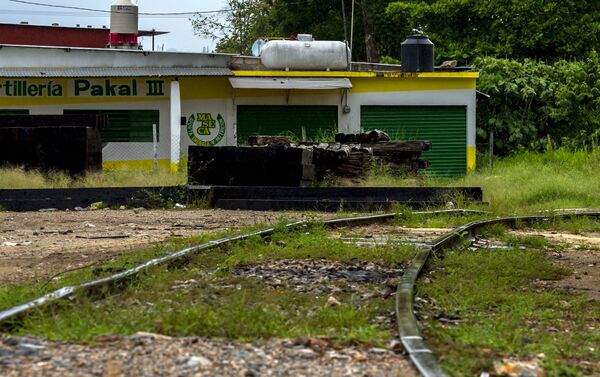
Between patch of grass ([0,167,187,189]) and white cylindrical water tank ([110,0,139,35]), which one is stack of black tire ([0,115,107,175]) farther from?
white cylindrical water tank ([110,0,139,35])

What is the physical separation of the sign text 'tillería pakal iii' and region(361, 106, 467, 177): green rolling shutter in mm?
6701

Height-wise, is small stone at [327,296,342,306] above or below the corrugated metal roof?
below

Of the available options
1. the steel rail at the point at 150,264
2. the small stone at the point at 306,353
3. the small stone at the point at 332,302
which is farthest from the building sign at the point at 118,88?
the small stone at the point at 306,353

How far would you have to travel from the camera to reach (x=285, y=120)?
101 feet

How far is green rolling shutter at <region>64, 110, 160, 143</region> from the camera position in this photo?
98.1 feet

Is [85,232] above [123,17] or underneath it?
underneath

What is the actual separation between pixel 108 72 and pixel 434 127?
10.4m

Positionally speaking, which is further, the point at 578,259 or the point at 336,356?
the point at 578,259

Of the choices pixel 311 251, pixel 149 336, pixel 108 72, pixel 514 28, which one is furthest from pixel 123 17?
pixel 149 336

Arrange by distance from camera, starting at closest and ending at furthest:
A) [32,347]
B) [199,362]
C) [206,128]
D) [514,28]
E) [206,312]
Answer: [199,362] < [32,347] < [206,312] < [206,128] < [514,28]

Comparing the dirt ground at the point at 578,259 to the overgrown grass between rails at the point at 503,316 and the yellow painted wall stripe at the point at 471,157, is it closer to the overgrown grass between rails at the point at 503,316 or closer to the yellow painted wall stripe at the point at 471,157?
the overgrown grass between rails at the point at 503,316

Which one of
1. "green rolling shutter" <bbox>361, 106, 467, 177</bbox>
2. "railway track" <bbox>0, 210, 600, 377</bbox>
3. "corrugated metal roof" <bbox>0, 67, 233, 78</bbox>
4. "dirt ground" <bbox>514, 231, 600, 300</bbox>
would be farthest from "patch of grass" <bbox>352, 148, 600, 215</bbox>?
"corrugated metal roof" <bbox>0, 67, 233, 78</bbox>

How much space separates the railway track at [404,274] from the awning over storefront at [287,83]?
14.2m

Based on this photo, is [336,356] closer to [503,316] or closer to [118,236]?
[503,316]
